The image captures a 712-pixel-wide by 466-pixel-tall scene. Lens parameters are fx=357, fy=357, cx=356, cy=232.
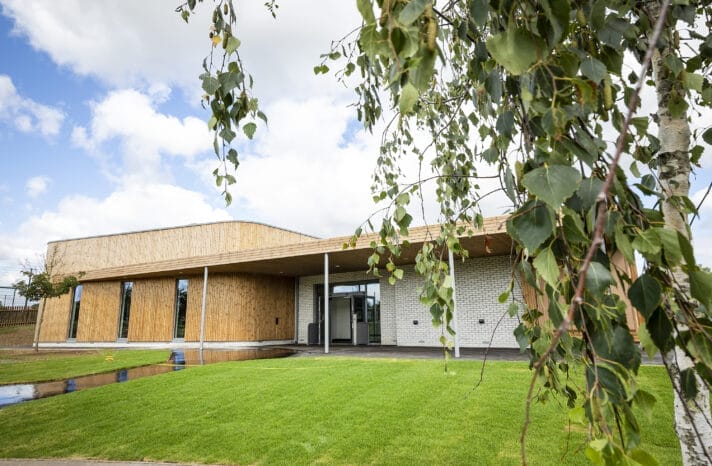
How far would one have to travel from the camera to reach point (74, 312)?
19078 millimetres

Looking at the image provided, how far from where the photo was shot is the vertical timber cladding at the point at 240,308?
15336 millimetres

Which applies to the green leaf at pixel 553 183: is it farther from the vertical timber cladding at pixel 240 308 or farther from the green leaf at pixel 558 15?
the vertical timber cladding at pixel 240 308

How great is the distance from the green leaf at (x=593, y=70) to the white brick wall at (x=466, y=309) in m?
11.0

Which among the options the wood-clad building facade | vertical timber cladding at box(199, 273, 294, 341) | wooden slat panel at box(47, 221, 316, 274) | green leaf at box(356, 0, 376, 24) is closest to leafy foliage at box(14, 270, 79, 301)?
the wood-clad building facade

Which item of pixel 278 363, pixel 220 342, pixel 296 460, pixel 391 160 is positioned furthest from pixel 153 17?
pixel 220 342

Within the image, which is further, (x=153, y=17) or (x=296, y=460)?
(x=296, y=460)

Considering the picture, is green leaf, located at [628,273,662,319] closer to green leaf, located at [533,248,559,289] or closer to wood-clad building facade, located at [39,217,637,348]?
green leaf, located at [533,248,559,289]

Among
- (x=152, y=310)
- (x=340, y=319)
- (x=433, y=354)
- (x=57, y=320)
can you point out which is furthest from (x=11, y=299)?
(x=433, y=354)

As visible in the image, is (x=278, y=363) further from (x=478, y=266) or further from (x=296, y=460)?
(x=478, y=266)

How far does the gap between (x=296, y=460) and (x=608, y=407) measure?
10.7ft

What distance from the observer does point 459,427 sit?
3730 mm

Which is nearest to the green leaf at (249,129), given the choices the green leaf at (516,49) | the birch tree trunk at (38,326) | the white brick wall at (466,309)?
the green leaf at (516,49)

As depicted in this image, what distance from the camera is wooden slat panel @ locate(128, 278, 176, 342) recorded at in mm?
16703

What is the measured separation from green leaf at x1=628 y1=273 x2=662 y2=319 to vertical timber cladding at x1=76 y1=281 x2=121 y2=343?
2135 centimetres
